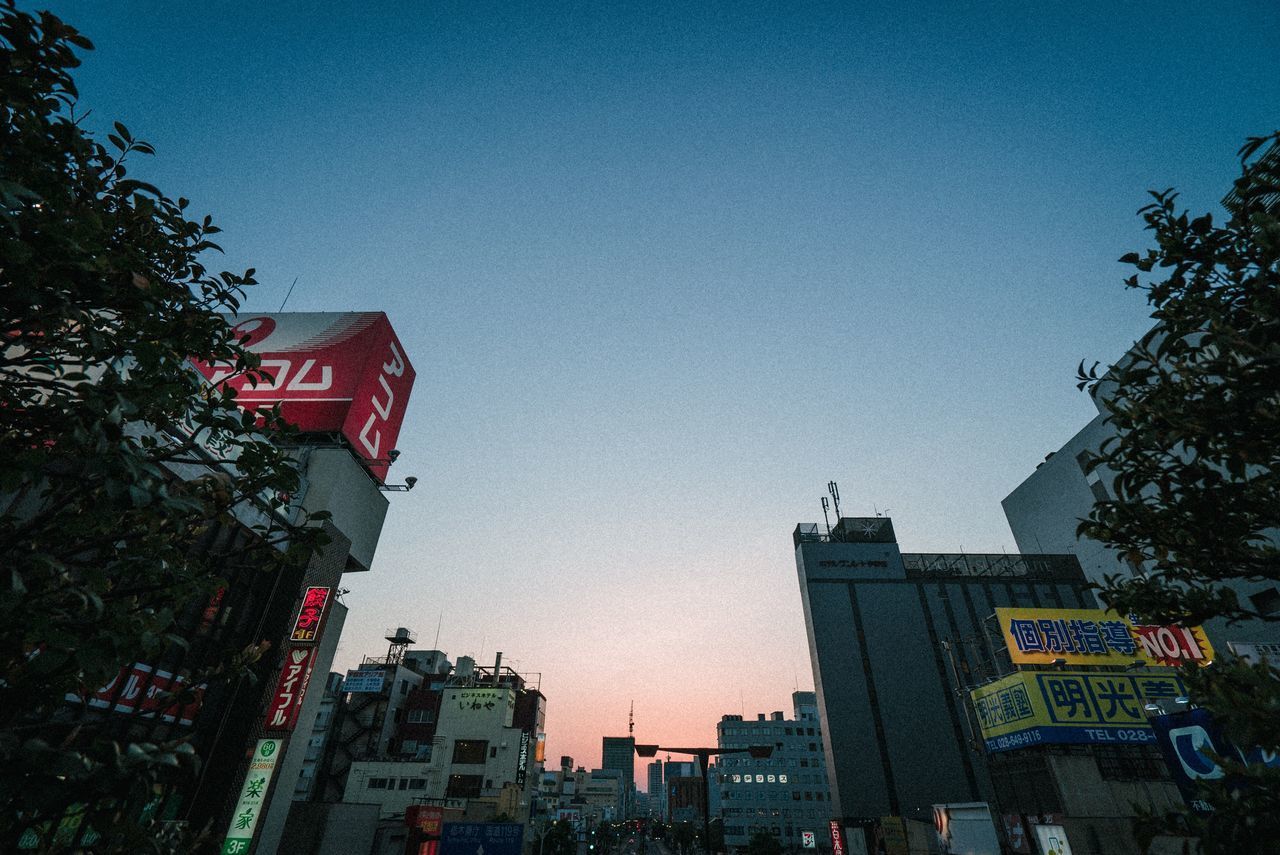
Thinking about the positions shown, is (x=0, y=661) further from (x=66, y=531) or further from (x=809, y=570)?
(x=809, y=570)

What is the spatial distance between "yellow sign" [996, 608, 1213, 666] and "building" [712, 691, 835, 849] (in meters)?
77.4

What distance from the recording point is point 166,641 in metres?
3.63

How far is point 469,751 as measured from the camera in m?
46.8

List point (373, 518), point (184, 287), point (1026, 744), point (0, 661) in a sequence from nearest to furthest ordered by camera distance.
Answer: point (0, 661) → point (184, 287) → point (1026, 744) → point (373, 518)

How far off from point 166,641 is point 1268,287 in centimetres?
1029

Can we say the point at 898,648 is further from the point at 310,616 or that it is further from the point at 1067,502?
the point at 310,616

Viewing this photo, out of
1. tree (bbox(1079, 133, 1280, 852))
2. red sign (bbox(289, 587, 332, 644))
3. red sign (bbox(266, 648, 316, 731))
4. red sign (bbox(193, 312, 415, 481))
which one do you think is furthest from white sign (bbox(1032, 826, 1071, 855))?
red sign (bbox(193, 312, 415, 481))

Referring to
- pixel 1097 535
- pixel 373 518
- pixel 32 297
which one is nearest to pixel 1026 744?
pixel 1097 535

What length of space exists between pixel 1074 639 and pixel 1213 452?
23.4 meters

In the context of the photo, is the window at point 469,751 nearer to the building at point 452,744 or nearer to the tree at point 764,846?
the building at point 452,744

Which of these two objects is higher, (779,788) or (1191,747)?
(779,788)

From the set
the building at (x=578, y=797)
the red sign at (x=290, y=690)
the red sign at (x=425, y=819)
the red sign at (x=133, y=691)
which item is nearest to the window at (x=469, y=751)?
the red sign at (x=425, y=819)

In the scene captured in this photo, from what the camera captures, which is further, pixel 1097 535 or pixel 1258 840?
pixel 1097 535

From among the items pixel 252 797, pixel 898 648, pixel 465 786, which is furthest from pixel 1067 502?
pixel 252 797
